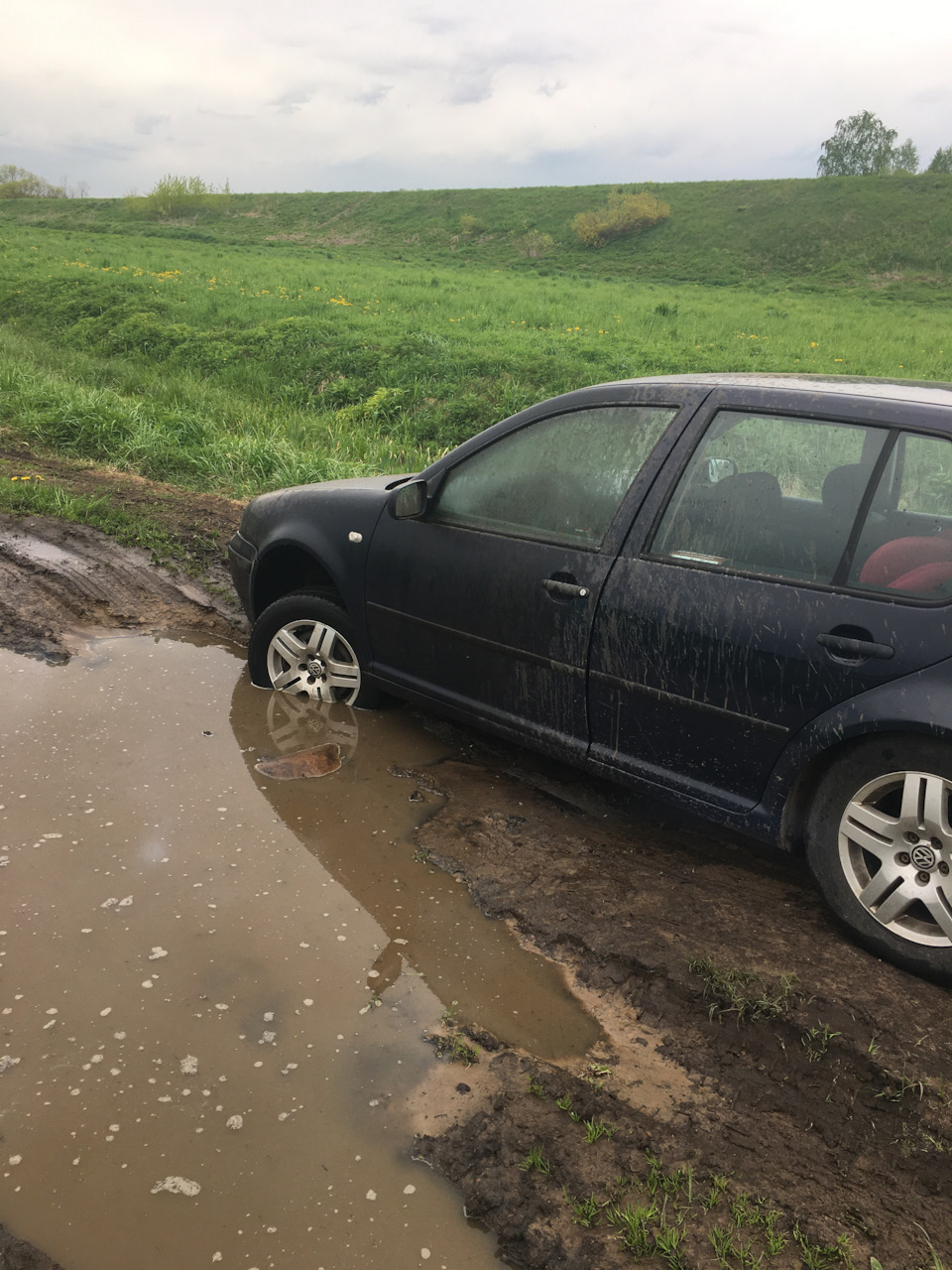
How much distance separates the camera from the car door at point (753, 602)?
2680 millimetres

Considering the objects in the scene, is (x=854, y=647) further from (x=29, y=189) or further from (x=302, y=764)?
(x=29, y=189)

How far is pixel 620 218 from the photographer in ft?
172

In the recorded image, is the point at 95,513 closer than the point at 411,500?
No

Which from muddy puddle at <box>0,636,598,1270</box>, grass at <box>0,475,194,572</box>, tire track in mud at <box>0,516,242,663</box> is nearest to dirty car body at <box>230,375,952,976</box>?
muddy puddle at <box>0,636,598,1270</box>

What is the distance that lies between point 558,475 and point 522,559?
0.35m

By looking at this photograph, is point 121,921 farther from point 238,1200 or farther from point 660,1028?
point 660,1028

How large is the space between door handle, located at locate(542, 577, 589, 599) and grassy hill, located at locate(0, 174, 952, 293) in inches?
1570

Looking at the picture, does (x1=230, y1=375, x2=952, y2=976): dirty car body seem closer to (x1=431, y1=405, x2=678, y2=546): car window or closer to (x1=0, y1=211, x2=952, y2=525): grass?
(x1=431, y1=405, x2=678, y2=546): car window

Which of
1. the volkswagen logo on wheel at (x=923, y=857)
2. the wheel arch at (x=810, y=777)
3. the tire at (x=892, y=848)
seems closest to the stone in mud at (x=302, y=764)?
the wheel arch at (x=810, y=777)

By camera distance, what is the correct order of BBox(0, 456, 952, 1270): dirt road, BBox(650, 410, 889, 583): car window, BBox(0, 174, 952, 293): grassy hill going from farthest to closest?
BBox(0, 174, 952, 293): grassy hill, BBox(650, 410, 889, 583): car window, BBox(0, 456, 952, 1270): dirt road

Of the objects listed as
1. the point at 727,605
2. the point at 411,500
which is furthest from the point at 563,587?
the point at 411,500

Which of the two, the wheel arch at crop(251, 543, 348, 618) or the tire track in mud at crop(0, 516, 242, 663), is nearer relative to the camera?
the wheel arch at crop(251, 543, 348, 618)

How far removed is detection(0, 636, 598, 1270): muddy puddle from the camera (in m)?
1.99

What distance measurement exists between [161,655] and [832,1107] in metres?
3.99
